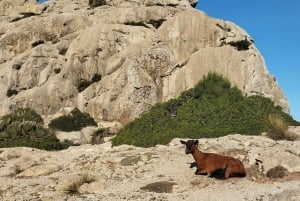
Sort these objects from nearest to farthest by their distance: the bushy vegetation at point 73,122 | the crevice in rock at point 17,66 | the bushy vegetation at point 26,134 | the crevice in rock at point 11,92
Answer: the bushy vegetation at point 26,134, the bushy vegetation at point 73,122, the crevice in rock at point 11,92, the crevice in rock at point 17,66

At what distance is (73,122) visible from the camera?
31.4 m

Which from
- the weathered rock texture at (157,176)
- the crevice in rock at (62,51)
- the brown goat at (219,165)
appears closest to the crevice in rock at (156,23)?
the crevice in rock at (62,51)

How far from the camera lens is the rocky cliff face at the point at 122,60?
32875 millimetres

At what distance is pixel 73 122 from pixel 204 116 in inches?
404

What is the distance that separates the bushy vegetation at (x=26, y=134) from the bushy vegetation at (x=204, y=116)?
4599 mm

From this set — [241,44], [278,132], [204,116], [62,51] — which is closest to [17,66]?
[62,51]

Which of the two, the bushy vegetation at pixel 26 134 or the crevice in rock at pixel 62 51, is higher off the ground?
the crevice in rock at pixel 62 51

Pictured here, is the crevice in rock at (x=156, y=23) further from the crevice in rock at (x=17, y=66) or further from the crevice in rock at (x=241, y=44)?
the crevice in rock at (x=17, y=66)

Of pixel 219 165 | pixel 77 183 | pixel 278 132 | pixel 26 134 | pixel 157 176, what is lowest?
pixel 26 134

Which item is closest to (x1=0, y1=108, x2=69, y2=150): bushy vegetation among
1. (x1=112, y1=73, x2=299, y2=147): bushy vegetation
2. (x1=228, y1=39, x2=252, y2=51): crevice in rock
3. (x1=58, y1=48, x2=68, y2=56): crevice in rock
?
(x1=112, y1=73, x2=299, y2=147): bushy vegetation

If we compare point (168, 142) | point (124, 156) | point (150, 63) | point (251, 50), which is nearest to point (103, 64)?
point (150, 63)

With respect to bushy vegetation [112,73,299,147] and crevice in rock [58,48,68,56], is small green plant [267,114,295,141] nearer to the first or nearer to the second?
bushy vegetation [112,73,299,147]

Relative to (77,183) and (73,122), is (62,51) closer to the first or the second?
(73,122)

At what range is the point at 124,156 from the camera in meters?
18.1
